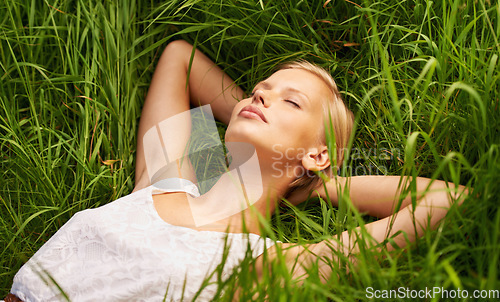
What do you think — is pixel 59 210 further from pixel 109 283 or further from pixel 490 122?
pixel 490 122

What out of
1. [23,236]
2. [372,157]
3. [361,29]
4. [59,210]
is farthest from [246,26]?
[23,236]

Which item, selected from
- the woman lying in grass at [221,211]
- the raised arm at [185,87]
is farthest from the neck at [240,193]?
the raised arm at [185,87]

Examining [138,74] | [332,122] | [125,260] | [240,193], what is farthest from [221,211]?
[138,74]

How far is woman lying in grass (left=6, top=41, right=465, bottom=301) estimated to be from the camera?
4.89 feet

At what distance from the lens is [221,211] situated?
170 centimetres

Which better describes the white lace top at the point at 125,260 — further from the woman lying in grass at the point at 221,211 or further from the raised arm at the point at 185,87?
the raised arm at the point at 185,87

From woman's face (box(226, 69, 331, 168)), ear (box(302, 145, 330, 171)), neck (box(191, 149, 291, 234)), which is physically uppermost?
woman's face (box(226, 69, 331, 168))

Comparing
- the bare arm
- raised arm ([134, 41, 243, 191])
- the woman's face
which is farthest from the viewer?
raised arm ([134, 41, 243, 191])

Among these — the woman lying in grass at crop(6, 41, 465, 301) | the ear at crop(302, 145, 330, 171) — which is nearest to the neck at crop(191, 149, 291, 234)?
the woman lying in grass at crop(6, 41, 465, 301)

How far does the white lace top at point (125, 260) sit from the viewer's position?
1.49 m

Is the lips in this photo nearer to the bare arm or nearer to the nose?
the nose

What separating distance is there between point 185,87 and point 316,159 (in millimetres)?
766

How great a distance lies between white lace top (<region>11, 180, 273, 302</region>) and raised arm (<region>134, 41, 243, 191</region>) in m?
0.53

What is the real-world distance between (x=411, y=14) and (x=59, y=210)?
5.82 ft
